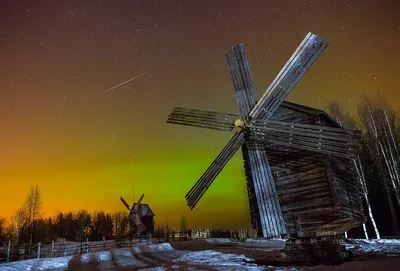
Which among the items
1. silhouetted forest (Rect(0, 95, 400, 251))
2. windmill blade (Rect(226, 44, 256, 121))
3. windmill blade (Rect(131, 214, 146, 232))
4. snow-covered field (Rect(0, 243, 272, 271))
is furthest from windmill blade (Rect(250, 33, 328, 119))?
windmill blade (Rect(131, 214, 146, 232))

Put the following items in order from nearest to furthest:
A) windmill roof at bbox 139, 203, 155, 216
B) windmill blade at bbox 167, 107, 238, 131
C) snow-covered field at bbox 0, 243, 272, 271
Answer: windmill blade at bbox 167, 107, 238, 131
snow-covered field at bbox 0, 243, 272, 271
windmill roof at bbox 139, 203, 155, 216

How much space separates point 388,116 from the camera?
2692 centimetres

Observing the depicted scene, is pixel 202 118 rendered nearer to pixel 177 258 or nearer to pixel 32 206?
pixel 177 258

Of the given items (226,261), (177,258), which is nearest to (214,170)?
(226,261)

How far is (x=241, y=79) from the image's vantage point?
469 inches

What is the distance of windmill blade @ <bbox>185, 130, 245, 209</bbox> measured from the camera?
10.9 metres

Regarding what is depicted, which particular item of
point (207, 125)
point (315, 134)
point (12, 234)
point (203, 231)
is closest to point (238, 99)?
point (207, 125)

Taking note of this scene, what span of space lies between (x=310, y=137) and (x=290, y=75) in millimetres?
2539

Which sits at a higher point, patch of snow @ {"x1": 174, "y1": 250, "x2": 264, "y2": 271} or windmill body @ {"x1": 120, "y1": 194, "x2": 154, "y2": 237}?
windmill body @ {"x1": 120, "y1": 194, "x2": 154, "y2": 237}

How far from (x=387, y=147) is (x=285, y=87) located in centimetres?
2101

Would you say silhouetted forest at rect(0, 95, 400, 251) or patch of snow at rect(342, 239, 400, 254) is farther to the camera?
silhouetted forest at rect(0, 95, 400, 251)

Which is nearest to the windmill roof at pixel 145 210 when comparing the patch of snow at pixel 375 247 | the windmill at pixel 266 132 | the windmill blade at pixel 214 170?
the patch of snow at pixel 375 247

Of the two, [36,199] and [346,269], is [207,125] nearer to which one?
[346,269]

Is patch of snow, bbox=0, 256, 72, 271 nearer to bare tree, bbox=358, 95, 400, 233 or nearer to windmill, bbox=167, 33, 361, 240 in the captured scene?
windmill, bbox=167, 33, 361, 240
